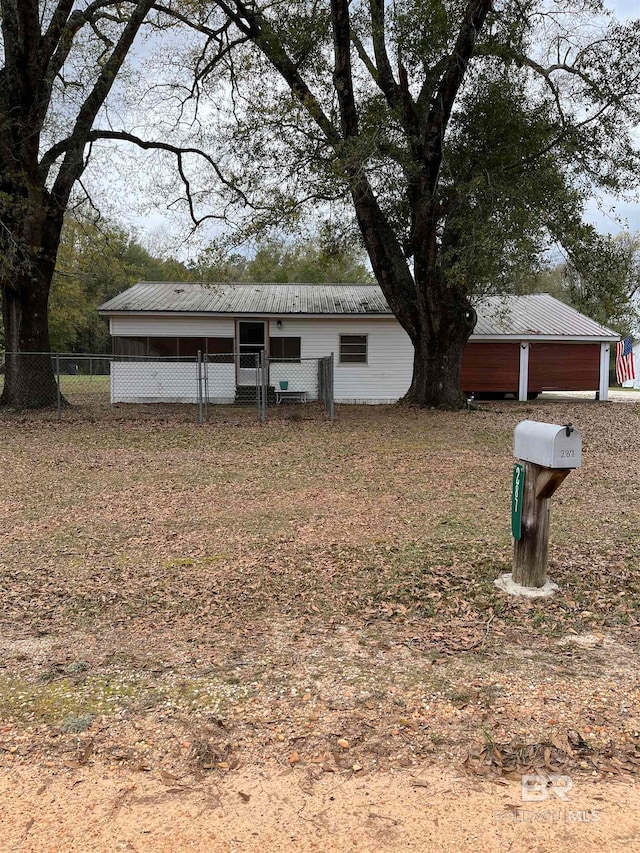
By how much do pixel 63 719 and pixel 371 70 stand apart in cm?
1415

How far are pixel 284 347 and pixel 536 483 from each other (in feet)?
48.4

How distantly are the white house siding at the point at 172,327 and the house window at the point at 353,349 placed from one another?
10.7 ft

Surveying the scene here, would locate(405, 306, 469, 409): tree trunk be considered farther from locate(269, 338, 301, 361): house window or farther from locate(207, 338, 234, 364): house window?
locate(207, 338, 234, 364): house window

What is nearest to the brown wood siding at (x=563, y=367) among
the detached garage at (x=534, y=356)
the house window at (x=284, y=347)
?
the detached garage at (x=534, y=356)

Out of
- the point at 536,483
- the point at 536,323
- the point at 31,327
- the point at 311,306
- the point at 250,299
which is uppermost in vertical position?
the point at 250,299

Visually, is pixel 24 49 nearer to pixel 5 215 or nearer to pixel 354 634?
pixel 5 215

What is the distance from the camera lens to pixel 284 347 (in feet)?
58.7

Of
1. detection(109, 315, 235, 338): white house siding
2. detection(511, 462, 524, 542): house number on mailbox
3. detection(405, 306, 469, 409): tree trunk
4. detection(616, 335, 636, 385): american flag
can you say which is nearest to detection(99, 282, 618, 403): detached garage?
detection(109, 315, 235, 338): white house siding

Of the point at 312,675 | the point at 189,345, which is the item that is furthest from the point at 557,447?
the point at 189,345

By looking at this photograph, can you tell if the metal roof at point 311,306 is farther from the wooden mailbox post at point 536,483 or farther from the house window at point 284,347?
the wooden mailbox post at point 536,483

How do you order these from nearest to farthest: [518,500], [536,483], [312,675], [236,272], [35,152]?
[312,675], [536,483], [518,500], [35,152], [236,272]

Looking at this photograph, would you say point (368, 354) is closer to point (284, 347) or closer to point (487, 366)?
point (284, 347)

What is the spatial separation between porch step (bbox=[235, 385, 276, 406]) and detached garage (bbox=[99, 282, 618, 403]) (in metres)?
0.22

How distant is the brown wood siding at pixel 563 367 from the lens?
1953 cm
